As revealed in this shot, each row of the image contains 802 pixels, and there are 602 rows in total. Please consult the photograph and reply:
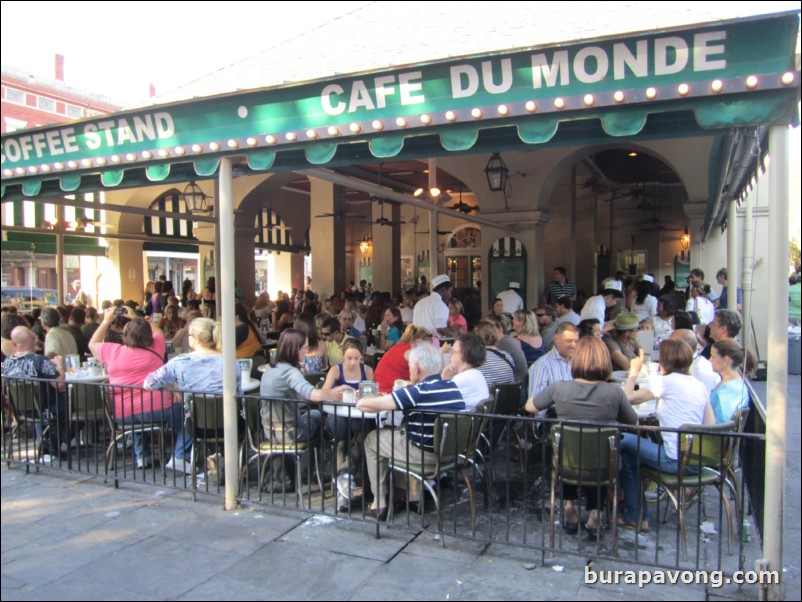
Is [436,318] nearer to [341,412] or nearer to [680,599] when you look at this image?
[341,412]

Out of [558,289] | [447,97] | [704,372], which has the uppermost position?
[447,97]

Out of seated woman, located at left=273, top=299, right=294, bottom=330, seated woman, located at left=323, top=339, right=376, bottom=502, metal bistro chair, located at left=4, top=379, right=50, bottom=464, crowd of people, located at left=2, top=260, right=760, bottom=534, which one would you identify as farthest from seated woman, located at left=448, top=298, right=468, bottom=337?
metal bistro chair, located at left=4, top=379, right=50, bottom=464

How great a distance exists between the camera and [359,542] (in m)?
4.15

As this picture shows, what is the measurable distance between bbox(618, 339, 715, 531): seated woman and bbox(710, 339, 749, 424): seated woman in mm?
262

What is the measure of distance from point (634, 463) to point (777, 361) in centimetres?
125

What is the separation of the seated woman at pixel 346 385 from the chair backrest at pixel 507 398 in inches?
46.4

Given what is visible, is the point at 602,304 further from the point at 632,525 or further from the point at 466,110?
the point at 466,110

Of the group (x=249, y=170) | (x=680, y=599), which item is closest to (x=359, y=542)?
(x=680, y=599)

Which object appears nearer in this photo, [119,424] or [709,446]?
[709,446]

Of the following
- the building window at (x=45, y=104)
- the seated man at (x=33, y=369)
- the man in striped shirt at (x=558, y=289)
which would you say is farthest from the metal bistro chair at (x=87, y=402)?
the man in striped shirt at (x=558, y=289)

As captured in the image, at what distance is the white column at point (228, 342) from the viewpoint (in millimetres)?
4801

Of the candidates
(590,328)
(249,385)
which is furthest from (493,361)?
(249,385)

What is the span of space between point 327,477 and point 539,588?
7.90 feet

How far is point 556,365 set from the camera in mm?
5398
